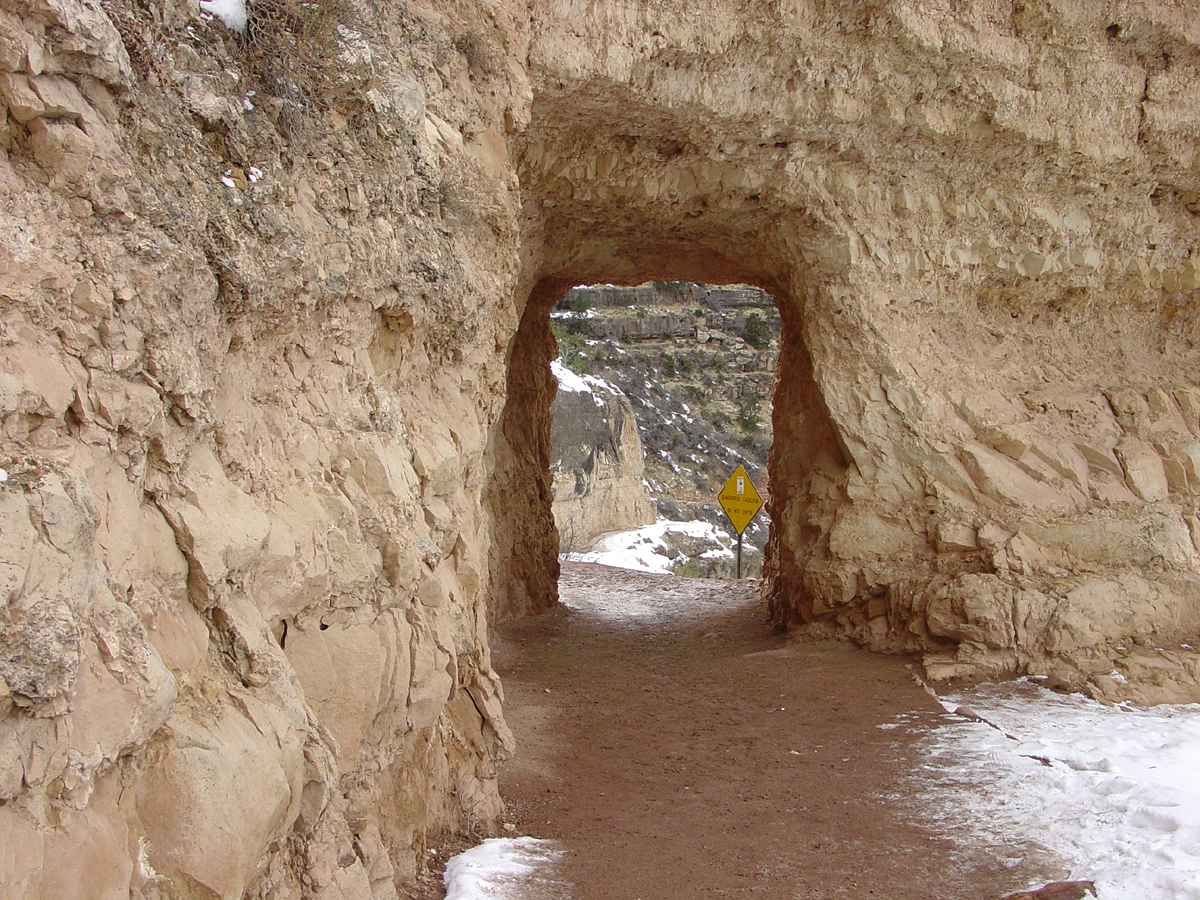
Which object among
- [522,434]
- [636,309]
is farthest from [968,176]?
[636,309]

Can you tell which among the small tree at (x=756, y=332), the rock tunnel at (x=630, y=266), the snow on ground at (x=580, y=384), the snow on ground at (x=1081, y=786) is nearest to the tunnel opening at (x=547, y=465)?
the rock tunnel at (x=630, y=266)

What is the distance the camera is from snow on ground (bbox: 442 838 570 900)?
3340 mm

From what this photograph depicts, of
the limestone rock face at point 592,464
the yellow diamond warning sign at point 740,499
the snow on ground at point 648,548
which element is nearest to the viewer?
the yellow diamond warning sign at point 740,499

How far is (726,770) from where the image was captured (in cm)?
498

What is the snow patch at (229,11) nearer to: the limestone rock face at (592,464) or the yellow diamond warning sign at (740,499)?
the yellow diamond warning sign at (740,499)

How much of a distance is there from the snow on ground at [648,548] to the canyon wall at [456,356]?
7747 mm

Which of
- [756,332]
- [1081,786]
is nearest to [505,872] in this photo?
[1081,786]

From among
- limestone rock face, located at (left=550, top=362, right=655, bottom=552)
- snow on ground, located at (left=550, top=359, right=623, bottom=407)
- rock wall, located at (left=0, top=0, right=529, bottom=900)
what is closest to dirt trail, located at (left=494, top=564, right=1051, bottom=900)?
rock wall, located at (left=0, top=0, right=529, bottom=900)

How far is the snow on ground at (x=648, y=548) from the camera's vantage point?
18016 mm

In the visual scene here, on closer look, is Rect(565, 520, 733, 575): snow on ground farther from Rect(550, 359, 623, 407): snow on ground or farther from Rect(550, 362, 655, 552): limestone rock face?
Rect(550, 359, 623, 407): snow on ground

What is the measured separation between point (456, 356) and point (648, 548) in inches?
636

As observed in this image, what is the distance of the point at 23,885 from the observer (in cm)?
180

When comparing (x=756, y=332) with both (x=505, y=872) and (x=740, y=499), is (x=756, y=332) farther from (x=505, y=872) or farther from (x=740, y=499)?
(x=505, y=872)

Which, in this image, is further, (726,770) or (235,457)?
(726,770)
